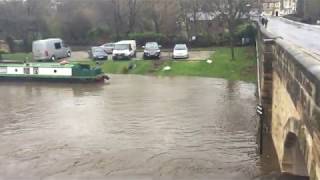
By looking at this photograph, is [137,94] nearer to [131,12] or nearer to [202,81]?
[202,81]

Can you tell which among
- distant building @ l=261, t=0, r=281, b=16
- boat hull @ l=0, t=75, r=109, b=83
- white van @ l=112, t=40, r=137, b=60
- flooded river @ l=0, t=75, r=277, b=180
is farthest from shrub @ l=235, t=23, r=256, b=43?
distant building @ l=261, t=0, r=281, b=16

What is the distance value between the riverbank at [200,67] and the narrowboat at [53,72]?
4266mm

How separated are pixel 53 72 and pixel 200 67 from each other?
11421 mm

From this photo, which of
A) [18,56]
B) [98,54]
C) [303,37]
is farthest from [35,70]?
[303,37]

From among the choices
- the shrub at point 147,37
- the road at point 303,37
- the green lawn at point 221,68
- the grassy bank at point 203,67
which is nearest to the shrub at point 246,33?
the grassy bank at point 203,67

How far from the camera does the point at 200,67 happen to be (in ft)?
132

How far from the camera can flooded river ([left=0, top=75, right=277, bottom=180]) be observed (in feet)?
52.0

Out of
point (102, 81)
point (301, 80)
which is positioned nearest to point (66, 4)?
point (102, 81)

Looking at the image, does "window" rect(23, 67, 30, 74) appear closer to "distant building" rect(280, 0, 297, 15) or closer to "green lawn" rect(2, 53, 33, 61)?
"green lawn" rect(2, 53, 33, 61)

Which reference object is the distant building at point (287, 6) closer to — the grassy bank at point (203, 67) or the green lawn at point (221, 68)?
the grassy bank at point (203, 67)

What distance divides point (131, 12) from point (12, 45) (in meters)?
14.4

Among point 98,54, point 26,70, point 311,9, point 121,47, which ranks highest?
point 311,9

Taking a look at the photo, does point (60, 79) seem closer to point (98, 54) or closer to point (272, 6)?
point (98, 54)

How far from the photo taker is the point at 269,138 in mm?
17891
